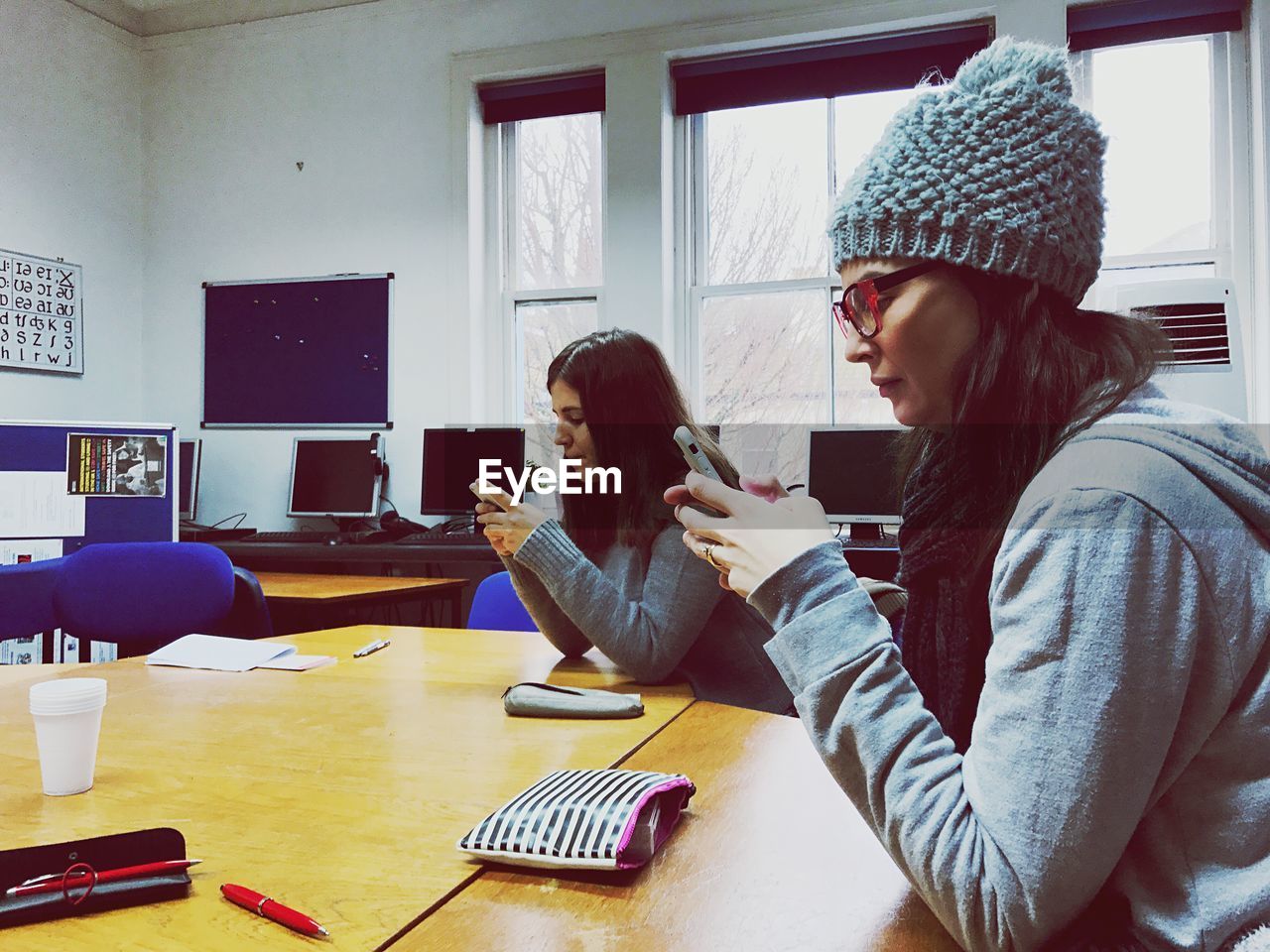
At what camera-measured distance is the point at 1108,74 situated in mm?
3742

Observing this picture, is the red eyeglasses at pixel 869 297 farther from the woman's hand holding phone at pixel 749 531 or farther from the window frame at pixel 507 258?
the window frame at pixel 507 258

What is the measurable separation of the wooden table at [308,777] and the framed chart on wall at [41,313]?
3217 mm

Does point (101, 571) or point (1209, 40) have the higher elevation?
point (1209, 40)

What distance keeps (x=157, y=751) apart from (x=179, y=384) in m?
4.07

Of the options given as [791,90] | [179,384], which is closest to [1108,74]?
[791,90]

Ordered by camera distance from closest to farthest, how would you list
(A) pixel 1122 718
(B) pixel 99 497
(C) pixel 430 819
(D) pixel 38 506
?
(A) pixel 1122 718
(C) pixel 430 819
(D) pixel 38 506
(B) pixel 99 497

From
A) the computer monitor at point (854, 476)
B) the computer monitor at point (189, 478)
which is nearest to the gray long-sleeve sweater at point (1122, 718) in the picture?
the computer monitor at point (854, 476)

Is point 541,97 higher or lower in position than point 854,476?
higher

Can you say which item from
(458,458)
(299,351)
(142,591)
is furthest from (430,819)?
(299,351)

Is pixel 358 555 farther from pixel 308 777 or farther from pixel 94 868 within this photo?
pixel 94 868

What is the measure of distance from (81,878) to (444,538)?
2.99 metres

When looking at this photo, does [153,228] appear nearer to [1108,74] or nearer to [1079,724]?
[1108,74]

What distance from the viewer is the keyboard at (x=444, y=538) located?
365 centimetres

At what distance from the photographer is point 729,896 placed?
0.77 meters
